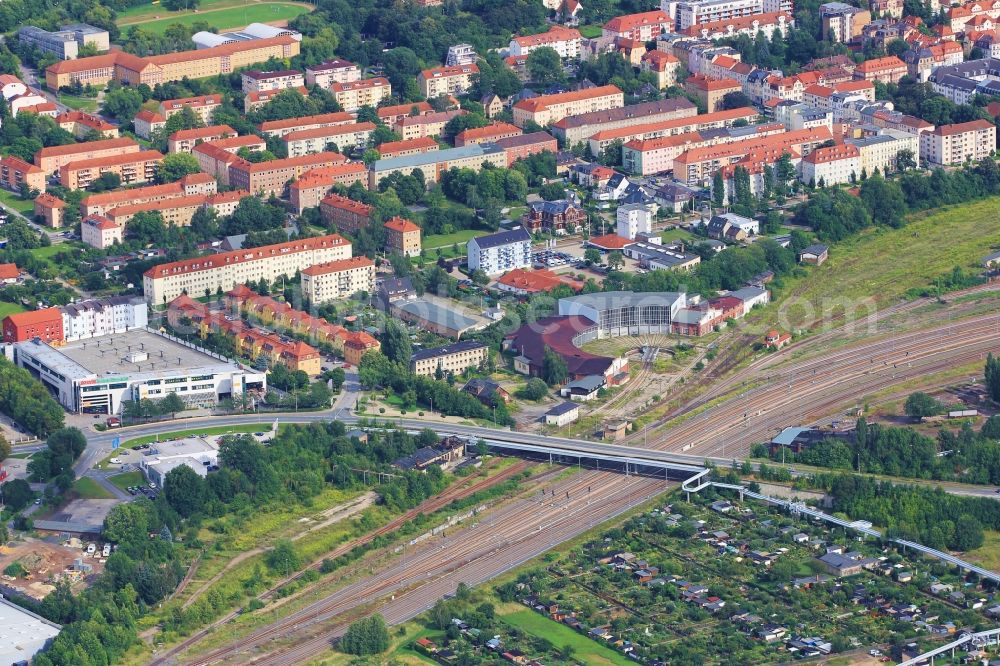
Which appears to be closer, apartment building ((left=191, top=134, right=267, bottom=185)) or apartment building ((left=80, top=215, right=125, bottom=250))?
apartment building ((left=80, top=215, right=125, bottom=250))

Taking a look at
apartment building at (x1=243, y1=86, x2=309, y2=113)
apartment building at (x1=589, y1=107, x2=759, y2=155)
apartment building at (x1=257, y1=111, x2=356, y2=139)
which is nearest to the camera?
apartment building at (x1=589, y1=107, x2=759, y2=155)

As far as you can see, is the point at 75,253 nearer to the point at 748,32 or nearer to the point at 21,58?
the point at 21,58

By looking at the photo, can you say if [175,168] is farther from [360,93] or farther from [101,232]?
[360,93]

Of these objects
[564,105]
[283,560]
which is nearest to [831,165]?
[564,105]

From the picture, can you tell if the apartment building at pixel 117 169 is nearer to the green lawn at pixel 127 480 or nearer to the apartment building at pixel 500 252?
the apartment building at pixel 500 252

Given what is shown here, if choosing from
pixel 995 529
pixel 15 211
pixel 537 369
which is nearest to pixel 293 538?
pixel 537 369

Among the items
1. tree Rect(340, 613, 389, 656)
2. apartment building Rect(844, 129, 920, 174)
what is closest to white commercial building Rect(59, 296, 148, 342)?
tree Rect(340, 613, 389, 656)

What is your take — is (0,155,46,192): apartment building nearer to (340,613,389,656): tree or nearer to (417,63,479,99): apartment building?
(417,63,479,99): apartment building
